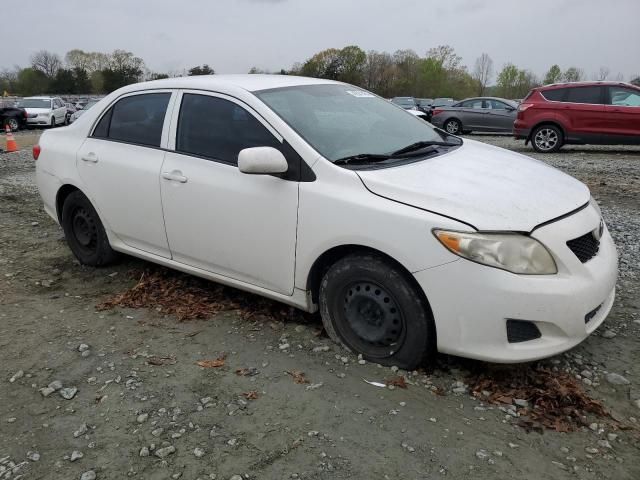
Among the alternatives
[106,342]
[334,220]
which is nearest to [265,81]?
[334,220]

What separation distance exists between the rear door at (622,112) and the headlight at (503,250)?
1066 centimetres

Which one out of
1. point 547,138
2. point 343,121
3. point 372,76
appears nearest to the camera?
point 343,121

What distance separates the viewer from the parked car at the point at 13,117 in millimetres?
22172

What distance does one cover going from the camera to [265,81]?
384 cm

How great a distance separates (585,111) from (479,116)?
6.89 meters

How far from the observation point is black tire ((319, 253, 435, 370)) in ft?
9.34

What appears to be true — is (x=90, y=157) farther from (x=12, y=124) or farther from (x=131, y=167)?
(x=12, y=124)

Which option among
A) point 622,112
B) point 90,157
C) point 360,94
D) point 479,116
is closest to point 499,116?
point 479,116

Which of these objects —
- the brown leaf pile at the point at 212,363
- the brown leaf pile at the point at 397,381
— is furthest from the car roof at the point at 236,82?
the brown leaf pile at the point at 397,381

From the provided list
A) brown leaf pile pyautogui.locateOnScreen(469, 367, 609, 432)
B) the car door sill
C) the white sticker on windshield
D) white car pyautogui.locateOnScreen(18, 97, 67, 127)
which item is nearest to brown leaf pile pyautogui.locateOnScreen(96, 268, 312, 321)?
the car door sill

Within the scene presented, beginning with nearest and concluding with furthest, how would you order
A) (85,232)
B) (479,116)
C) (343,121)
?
(343,121) < (85,232) < (479,116)

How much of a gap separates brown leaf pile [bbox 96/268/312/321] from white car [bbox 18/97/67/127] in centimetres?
2265

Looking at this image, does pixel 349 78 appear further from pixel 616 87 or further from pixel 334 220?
pixel 334 220

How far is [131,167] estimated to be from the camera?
398 centimetres
